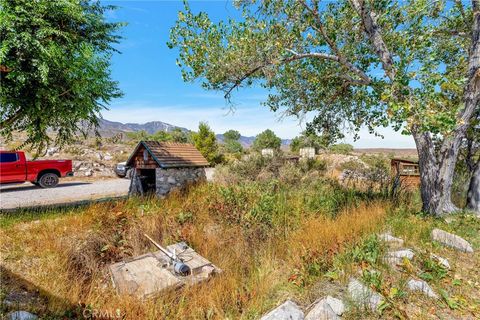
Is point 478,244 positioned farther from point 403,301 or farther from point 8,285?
point 8,285

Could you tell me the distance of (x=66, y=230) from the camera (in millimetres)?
5559

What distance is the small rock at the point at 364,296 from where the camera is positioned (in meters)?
2.99

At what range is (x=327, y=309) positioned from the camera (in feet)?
9.66

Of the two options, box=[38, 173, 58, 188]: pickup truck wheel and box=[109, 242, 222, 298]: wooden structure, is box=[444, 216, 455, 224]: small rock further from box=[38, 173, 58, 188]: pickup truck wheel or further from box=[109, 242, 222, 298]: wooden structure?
box=[38, 173, 58, 188]: pickup truck wheel

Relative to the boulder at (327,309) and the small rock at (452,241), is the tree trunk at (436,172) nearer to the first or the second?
the small rock at (452,241)

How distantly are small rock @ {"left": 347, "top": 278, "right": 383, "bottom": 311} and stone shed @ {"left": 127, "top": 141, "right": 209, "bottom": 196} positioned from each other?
7.29 metres

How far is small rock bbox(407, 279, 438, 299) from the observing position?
3205 millimetres

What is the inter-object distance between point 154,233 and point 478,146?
1130cm

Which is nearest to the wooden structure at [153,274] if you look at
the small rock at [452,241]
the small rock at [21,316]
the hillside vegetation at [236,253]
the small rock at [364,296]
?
the hillside vegetation at [236,253]

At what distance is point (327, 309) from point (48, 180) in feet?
53.9

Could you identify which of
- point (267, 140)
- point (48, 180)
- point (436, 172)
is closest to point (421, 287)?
point (436, 172)

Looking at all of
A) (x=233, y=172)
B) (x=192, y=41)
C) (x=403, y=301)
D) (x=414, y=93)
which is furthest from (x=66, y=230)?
(x=233, y=172)

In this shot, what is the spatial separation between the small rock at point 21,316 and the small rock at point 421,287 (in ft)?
16.8

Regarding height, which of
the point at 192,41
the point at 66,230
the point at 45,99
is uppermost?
the point at 192,41
